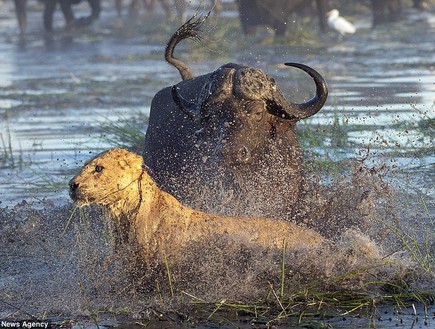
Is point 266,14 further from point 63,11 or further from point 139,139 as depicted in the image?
point 139,139

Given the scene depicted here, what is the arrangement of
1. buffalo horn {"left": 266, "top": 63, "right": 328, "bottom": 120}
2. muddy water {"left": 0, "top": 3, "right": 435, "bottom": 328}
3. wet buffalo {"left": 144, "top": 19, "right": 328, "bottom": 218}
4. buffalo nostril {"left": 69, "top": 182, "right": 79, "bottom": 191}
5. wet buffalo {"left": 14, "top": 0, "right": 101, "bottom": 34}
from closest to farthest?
buffalo nostril {"left": 69, "top": 182, "right": 79, "bottom": 191} → muddy water {"left": 0, "top": 3, "right": 435, "bottom": 328} → wet buffalo {"left": 144, "top": 19, "right": 328, "bottom": 218} → buffalo horn {"left": 266, "top": 63, "right": 328, "bottom": 120} → wet buffalo {"left": 14, "top": 0, "right": 101, "bottom": 34}

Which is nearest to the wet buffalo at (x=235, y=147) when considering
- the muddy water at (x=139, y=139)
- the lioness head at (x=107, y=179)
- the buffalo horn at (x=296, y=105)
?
the buffalo horn at (x=296, y=105)

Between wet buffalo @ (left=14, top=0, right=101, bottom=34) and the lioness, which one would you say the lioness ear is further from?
wet buffalo @ (left=14, top=0, right=101, bottom=34)

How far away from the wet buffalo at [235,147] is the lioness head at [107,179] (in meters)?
1.57

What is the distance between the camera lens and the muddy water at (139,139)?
20.2ft

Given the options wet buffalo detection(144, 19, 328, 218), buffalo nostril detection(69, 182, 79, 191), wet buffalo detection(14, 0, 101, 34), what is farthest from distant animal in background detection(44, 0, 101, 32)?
buffalo nostril detection(69, 182, 79, 191)

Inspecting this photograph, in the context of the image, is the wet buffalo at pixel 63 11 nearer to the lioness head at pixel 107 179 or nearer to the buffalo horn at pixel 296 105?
the buffalo horn at pixel 296 105

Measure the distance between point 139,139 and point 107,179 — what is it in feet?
14.8

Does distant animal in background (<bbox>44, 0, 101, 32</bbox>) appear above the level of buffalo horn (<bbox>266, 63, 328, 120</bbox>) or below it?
below

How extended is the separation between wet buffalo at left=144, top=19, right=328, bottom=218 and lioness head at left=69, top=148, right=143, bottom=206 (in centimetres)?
157

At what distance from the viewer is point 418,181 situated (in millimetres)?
9023

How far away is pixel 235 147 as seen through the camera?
7.58 metres

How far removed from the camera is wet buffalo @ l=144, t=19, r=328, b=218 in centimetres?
750

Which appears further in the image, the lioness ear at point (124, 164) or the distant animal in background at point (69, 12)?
the distant animal in background at point (69, 12)
